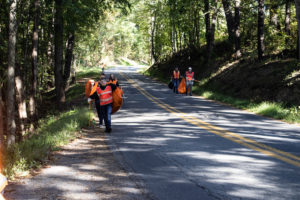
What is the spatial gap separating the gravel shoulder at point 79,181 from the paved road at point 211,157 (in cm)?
26

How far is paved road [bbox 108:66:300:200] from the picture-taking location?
4.56 meters

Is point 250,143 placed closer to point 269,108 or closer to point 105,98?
point 105,98

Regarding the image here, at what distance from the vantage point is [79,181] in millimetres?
5059

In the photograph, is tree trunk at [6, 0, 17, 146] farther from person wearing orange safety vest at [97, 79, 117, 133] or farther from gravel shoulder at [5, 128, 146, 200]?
gravel shoulder at [5, 128, 146, 200]

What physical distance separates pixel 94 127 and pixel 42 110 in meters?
14.2

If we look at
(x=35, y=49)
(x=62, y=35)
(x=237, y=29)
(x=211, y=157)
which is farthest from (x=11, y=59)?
(x=237, y=29)

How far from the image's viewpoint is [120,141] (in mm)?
8336

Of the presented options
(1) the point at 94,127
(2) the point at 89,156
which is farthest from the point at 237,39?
(2) the point at 89,156

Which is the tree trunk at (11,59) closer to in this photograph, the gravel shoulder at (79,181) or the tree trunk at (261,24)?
the gravel shoulder at (79,181)

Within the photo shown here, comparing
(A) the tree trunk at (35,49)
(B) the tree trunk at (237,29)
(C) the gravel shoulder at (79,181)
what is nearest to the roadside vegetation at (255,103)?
(B) the tree trunk at (237,29)

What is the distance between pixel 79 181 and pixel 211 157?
2.65 metres

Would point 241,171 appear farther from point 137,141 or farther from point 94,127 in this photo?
point 94,127

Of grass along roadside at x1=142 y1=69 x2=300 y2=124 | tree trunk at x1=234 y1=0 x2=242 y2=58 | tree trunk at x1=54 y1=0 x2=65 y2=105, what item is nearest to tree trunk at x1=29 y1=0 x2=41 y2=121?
tree trunk at x1=54 y1=0 x2=65 y2=105

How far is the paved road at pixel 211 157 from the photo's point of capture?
4.56 m
